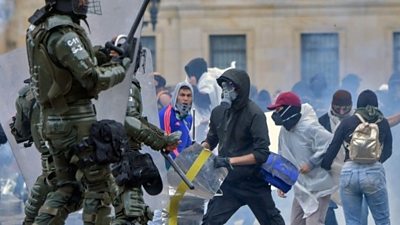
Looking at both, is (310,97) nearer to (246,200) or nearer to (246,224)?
(246,224)

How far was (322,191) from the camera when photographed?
14680 mm

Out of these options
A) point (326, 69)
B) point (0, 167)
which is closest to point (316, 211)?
point (0, 167)

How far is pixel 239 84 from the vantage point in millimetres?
13258

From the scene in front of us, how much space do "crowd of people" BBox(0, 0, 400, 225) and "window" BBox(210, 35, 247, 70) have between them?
51.1ft

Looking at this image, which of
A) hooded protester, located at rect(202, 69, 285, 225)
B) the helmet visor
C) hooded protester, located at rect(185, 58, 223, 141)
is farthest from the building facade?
the helmet visor

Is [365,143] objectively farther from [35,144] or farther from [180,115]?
[35,144]

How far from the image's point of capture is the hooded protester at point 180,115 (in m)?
14.0

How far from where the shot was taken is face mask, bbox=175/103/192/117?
46.5 feet

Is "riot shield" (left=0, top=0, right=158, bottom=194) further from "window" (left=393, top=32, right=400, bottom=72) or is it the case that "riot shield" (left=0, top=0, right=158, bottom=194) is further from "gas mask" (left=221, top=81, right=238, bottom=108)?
"window" (left=393, top=32, right=400, bottom=72)

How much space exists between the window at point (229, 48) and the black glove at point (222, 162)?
20196 millimetres

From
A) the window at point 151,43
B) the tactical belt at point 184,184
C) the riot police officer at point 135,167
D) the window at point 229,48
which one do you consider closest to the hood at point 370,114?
the tactical belt at point 184,184

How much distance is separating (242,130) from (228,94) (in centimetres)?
32

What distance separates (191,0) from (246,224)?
18190 millimetres

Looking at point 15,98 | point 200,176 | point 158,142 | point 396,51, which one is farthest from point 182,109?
point 396,51
